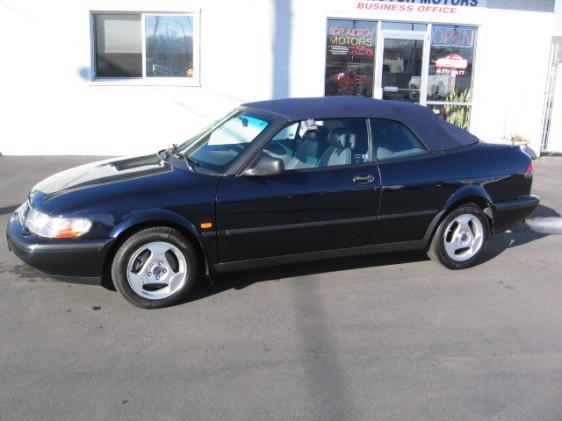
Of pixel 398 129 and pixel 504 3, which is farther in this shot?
pixel 504 3

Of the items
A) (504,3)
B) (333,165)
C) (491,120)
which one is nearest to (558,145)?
(491,120)

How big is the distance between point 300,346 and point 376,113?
220 cm

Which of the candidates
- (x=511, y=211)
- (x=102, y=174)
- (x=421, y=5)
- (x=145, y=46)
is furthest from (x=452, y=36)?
(x=102, y=174)

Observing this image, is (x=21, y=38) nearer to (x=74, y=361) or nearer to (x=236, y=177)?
(x=236, y=177)

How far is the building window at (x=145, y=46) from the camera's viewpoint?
10594mm

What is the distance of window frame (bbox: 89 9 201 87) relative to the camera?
10.5m

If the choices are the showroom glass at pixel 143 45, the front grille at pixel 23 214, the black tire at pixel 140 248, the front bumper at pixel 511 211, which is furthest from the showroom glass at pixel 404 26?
the front grille at pixel 23 214

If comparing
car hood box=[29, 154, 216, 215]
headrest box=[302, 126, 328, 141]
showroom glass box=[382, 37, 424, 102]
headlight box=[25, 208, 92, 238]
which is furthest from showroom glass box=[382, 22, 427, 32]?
headlight box=[25, 208, 92, 238]

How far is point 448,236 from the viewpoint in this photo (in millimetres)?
5348

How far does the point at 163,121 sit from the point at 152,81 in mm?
745

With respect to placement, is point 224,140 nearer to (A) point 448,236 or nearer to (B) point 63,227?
(B) point 63,227

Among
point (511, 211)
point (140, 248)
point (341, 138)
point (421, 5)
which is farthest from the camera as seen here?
point (421, 5)

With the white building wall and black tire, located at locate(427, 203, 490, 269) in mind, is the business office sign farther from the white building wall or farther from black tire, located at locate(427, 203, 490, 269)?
black tire, located at locate(427, 203, 490, 269)

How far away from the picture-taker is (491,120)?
11.7 meters
